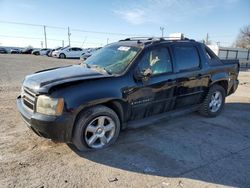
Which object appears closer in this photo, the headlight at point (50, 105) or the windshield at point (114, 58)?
the headlight at point (50, 105)

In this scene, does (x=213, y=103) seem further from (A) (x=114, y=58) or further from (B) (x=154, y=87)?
(A) (x=114, y=58)

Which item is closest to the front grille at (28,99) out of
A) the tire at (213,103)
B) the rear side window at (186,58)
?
the rear side window at (186,58)

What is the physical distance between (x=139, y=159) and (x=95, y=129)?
854 millimetres

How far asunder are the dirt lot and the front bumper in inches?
16.1

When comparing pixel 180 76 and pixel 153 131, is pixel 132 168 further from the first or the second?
pixel 180 76

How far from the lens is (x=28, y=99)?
3811 millimetres

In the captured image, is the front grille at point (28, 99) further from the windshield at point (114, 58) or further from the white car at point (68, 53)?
the white car at point (68, 53)

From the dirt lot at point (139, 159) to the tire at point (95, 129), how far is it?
0.15m

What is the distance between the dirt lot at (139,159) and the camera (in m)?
3.15

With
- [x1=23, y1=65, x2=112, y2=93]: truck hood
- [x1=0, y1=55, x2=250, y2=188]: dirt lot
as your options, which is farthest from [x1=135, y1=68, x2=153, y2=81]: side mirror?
[x1=0, y1=55, x2=250, y2=188]: dirt lot

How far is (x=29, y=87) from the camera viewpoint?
3.79 metres

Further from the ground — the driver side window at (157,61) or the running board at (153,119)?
the driver side window at (157,61)

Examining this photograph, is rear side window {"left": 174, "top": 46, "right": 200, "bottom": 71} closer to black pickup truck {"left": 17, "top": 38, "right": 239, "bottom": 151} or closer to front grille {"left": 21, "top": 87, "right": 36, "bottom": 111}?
black pickup truck {"left": 17, "top": 38, "right": 239, "bottom": 151}

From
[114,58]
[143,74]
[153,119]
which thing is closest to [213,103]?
[153,119]
